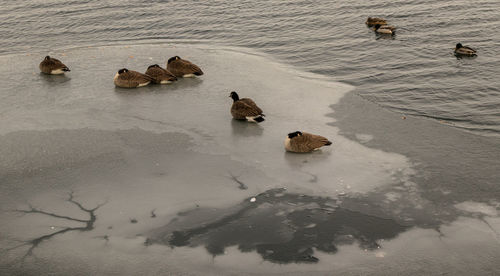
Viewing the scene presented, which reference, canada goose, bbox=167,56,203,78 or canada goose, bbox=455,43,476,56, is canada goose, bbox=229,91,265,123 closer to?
canada goose, bbox=167,56,203,78

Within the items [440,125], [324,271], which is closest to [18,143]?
[324,271]

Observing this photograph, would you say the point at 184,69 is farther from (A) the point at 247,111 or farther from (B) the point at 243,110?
(A) the point at 247,111

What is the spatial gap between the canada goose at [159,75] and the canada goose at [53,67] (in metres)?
2.92

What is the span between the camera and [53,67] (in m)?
16.7

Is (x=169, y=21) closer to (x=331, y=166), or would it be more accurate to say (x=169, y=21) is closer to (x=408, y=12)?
(x=408, y=12)

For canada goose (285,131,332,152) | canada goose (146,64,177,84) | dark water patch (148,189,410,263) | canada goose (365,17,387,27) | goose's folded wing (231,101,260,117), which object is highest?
canada goose (365,17,387,27)

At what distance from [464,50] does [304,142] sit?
345 inches

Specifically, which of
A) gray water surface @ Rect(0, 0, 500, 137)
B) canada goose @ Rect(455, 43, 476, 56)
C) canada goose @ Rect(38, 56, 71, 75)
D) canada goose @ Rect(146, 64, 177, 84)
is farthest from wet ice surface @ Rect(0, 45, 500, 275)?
canada goose @ Rect(455, 43, 476, 56)

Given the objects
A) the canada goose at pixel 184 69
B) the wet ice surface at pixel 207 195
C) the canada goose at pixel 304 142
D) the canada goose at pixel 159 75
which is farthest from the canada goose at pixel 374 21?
the canada goose at pixel 304 142

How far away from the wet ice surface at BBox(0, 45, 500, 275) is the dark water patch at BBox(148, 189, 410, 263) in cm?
3

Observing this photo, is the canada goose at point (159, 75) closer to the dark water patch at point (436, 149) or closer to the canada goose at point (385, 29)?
the dark water patch at point (436, 149)

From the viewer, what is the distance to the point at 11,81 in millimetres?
16453

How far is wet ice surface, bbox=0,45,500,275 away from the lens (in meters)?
8.34

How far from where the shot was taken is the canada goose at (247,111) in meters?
13.0
